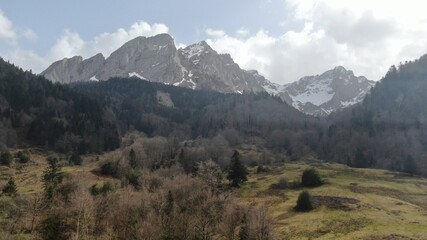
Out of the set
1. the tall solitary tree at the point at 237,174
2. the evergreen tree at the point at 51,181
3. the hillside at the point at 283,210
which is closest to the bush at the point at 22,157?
the hillside at the point at 283,210

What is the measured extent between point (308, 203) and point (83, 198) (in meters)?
43.5

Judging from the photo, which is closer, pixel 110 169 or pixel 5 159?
pixel 110 169

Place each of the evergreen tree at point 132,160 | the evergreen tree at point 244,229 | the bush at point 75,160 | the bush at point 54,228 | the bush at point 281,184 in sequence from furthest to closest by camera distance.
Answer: the bush at point 75,160, the evergreen tree at point 132,160, the bush at point 281,184, the bush at point 54,228, the evergreen tree at point 244,229

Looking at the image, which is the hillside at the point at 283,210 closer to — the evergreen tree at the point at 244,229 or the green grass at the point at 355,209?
the green grass at the point at 355,209

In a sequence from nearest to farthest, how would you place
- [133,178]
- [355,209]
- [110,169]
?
[355,209]
[133,178]
[110,169]

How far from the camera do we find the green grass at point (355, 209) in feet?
209

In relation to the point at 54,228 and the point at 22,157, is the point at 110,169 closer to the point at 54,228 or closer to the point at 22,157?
the point at 22,157

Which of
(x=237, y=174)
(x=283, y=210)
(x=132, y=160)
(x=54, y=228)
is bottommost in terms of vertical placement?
(x=283, y=210)

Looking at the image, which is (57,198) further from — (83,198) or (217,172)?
(217,172)

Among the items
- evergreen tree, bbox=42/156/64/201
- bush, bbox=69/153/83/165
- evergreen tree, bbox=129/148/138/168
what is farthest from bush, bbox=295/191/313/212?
bush, bbox=69/153/83/165

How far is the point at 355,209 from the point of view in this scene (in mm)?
78188

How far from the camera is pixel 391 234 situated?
5934 centimetres

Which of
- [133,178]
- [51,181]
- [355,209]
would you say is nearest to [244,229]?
[355,209]

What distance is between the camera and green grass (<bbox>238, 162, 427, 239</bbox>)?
209 feet
